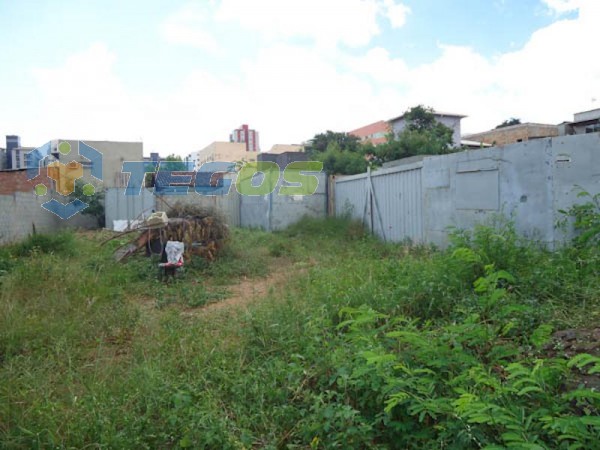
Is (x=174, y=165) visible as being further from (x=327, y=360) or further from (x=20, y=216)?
(x=327, y=360)

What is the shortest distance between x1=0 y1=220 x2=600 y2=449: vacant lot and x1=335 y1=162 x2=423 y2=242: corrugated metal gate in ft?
9.10

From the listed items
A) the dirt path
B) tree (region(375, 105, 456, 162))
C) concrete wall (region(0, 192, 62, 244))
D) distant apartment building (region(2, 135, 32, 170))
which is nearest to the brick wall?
concrete wall (region(0, 192, 62, 244))

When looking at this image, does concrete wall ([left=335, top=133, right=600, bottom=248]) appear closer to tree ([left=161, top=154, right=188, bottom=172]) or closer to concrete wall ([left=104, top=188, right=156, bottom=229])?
concrete wall ([left=104, top=188, right=156, bottom=229])

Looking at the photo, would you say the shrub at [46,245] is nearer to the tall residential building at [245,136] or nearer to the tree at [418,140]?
the tree at [418,140]

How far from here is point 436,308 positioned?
11.3 ft

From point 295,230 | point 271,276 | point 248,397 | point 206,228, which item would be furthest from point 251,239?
point 248,397

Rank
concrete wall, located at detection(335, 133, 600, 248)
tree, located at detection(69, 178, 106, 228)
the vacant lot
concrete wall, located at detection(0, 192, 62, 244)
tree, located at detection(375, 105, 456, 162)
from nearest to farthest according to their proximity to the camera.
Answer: the vacant lot → concrete wall, located at detection(335, 133, 600, 248) → concrete wall, located at detection(0, 192, 62, 244) → tree, located at detection(69, 178, 106, 228) → tree, located at detection(375, 105, 456, 162)

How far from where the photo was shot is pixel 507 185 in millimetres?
5223

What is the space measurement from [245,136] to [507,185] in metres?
48.6

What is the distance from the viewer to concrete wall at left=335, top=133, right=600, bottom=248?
4.55 meters

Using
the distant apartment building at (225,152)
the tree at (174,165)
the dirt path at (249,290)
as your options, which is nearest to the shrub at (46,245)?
the dirt path at (249,290)

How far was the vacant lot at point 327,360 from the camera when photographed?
2.00m

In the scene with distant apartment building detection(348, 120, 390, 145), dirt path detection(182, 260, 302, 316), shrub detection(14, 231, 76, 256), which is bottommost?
dirt path detection(182, 260, 302, 316)

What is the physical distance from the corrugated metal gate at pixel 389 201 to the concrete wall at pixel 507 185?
0.12 ft
